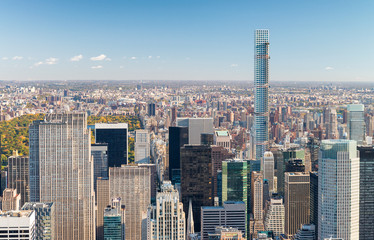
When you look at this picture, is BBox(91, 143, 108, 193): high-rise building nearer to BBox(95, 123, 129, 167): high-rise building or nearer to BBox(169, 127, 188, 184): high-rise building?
BBox(95, 123, 129, 167): high-rise building

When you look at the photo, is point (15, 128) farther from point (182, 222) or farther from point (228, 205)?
point (182, 222)

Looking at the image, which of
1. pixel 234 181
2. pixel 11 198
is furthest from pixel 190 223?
pixel 11 198

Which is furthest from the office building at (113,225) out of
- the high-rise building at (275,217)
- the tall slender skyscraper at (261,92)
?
the tall slender skyscraper at (261,92)

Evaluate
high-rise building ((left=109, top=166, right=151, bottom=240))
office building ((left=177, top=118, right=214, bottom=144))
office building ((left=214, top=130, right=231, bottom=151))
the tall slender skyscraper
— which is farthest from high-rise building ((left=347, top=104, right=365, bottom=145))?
office building ((left=177, top=118, right=214, bottom=144))

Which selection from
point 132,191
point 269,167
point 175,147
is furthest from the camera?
point 175,147

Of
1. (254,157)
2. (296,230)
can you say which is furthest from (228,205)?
(254,157)

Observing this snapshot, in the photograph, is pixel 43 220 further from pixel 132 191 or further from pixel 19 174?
pixel 19 174
